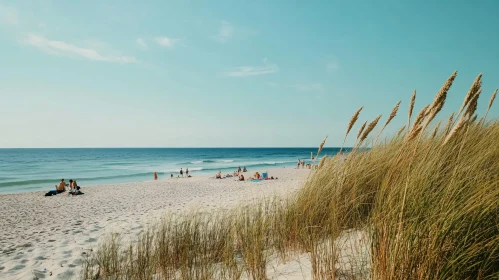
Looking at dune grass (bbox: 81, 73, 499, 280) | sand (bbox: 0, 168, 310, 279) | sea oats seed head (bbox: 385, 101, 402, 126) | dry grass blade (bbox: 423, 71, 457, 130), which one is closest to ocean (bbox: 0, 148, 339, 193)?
sea oats seed head (bbox: 385, 101, 402, 126)

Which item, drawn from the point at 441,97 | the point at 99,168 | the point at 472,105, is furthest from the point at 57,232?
the point at 99,168

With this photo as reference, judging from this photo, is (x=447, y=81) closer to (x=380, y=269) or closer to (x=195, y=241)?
(x=380, y=269)

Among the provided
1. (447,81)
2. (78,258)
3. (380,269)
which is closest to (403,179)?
(380,269)

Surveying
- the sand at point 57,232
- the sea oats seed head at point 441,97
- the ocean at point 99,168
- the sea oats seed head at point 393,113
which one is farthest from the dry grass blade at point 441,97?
the ocean at point 99,168

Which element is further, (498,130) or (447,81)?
(498,130)

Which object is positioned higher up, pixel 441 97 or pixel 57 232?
pixel 441 97

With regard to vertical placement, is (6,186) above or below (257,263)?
below

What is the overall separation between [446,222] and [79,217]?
1150cm

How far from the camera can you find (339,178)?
3.19 m

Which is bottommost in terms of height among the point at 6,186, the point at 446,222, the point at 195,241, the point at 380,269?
the point at 6,186

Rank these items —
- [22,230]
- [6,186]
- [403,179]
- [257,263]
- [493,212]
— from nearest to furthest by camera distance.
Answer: [493,212], [403,179], [257,263], [22,230], [6,186]

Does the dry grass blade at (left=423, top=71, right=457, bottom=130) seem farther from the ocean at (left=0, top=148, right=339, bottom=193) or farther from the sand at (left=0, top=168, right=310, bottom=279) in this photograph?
the ocean at (left=0, top=148, right=339, bottom=193)

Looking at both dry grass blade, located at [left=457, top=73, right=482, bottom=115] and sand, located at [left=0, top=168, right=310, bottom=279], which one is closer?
dry grass blade, located at [left=457, top=73, right=482, bottom=115]

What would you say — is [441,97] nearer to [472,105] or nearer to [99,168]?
[472,105]
